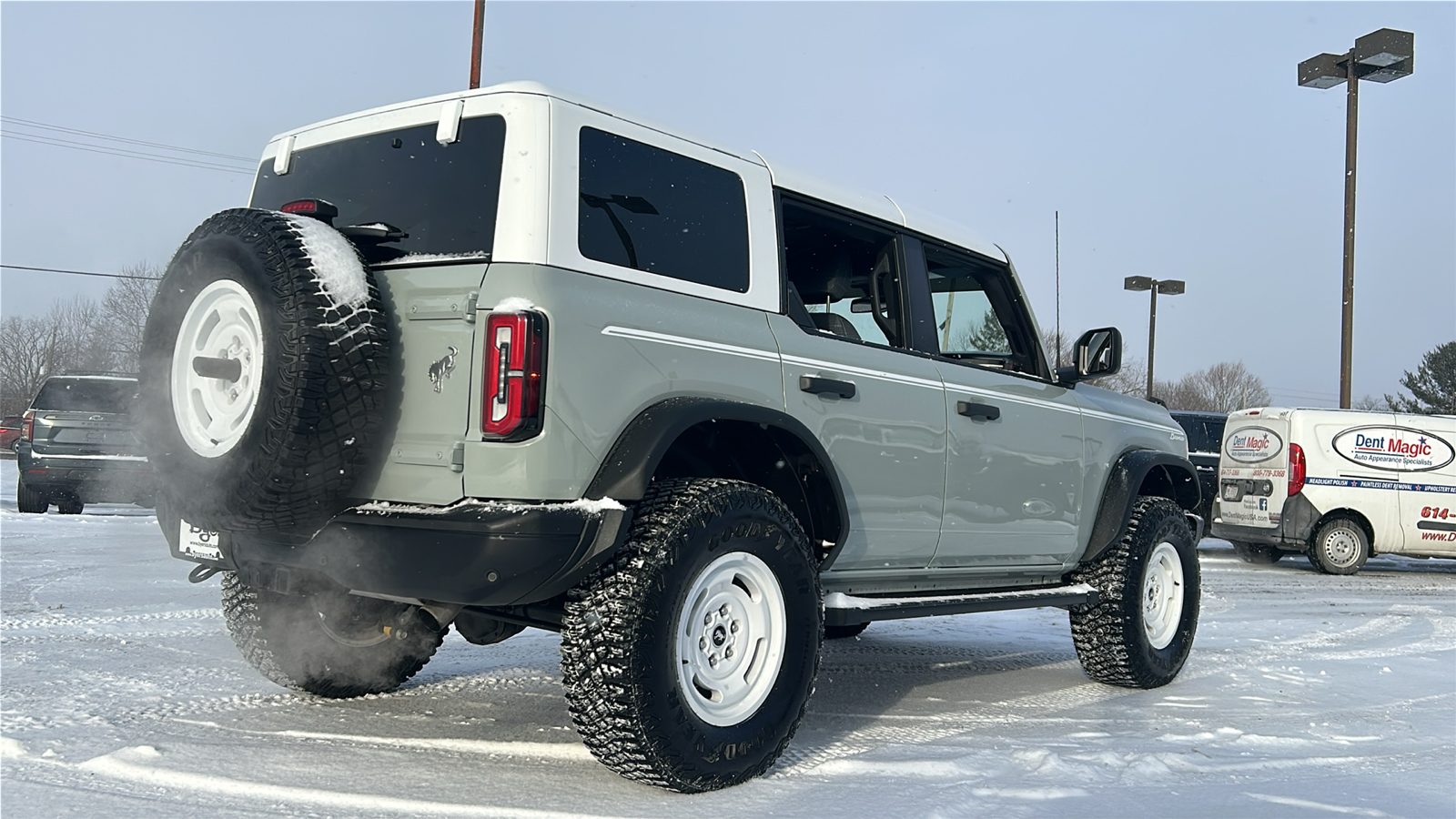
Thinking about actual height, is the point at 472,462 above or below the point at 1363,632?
above

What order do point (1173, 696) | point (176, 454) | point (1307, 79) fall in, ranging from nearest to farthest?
point (176, 454), point (1173, 696), point (1307, 79)

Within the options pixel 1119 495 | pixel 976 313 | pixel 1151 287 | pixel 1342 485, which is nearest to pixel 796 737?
pixel 976 313

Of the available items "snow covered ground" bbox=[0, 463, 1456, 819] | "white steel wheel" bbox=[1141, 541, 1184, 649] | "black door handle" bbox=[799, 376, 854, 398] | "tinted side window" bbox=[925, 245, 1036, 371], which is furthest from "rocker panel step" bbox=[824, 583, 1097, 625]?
"tinted side window" bbox=[925, 245, 1036, 371]

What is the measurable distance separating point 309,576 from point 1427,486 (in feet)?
45.9

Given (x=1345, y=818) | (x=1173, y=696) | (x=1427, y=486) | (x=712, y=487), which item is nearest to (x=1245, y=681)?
(x=1173, y=696)

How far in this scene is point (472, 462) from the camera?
10.8 feet

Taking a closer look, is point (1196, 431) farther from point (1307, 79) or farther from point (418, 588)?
point (418, 588)

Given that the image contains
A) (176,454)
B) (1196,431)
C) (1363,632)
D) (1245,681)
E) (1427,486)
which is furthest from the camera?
(1196,431)

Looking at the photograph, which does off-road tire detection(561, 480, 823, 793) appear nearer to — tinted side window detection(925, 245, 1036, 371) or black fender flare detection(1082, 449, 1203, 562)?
tinted side window detection(925, 245, 1036, 371)

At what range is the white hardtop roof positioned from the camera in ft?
11.8

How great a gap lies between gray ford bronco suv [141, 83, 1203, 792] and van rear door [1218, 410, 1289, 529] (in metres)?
10.4

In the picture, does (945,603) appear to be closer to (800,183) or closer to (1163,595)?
(800,183)

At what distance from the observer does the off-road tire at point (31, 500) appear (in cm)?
1361

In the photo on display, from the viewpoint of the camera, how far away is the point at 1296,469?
531 inches
